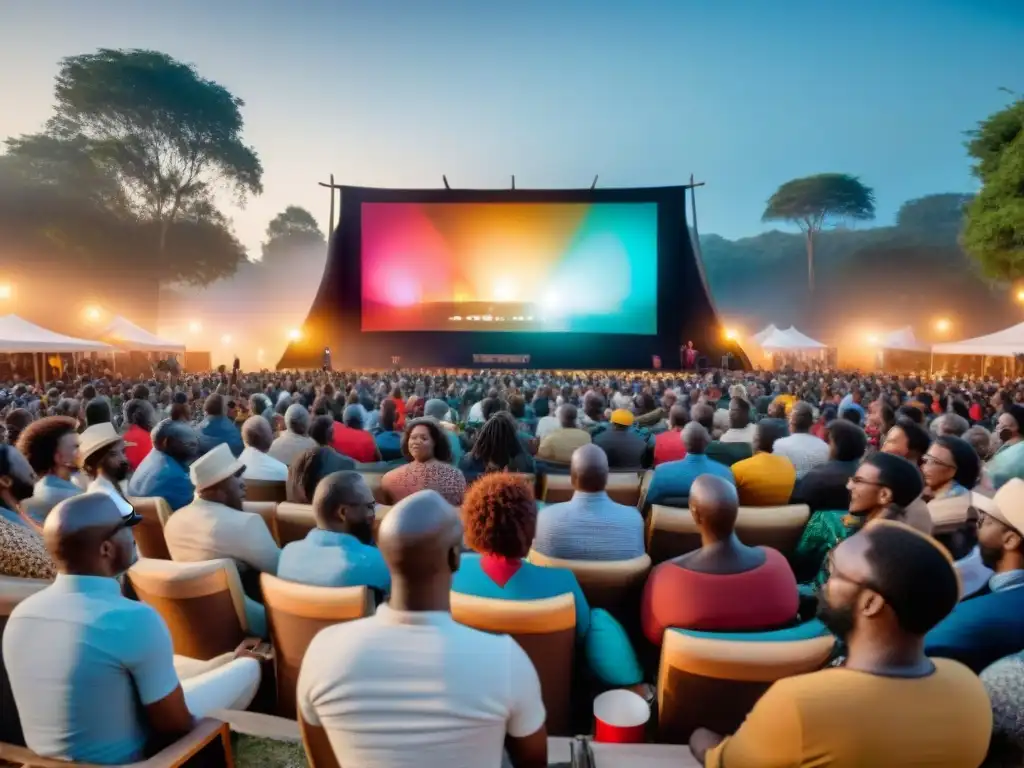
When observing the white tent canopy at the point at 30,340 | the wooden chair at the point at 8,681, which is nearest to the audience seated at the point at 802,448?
the wooden chair at the point at 8,681

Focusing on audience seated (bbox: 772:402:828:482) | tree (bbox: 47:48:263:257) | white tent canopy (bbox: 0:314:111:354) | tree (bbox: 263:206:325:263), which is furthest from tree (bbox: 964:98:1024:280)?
tree (bbox: 263:206:325:263)

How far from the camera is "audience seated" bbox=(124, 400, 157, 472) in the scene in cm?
500

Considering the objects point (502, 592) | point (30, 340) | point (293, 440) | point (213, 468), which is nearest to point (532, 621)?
point (502, 592)

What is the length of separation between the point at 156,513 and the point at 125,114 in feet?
107

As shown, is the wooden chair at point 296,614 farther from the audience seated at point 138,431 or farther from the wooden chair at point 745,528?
the audience seated at point 138,431

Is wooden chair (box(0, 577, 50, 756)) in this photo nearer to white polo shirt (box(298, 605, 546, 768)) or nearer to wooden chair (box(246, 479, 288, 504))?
white polo shirt (box(298, 605, 546, 768))

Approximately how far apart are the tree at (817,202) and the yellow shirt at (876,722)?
46.1m

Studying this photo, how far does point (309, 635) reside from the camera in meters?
2.01

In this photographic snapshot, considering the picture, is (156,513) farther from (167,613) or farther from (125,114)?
(125,114)

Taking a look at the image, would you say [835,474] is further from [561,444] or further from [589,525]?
[561,444]

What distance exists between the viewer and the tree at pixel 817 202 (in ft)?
140

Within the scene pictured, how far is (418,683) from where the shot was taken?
3.93 feet

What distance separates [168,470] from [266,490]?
23.1 inches

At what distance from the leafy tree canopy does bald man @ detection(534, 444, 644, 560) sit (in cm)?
4637
